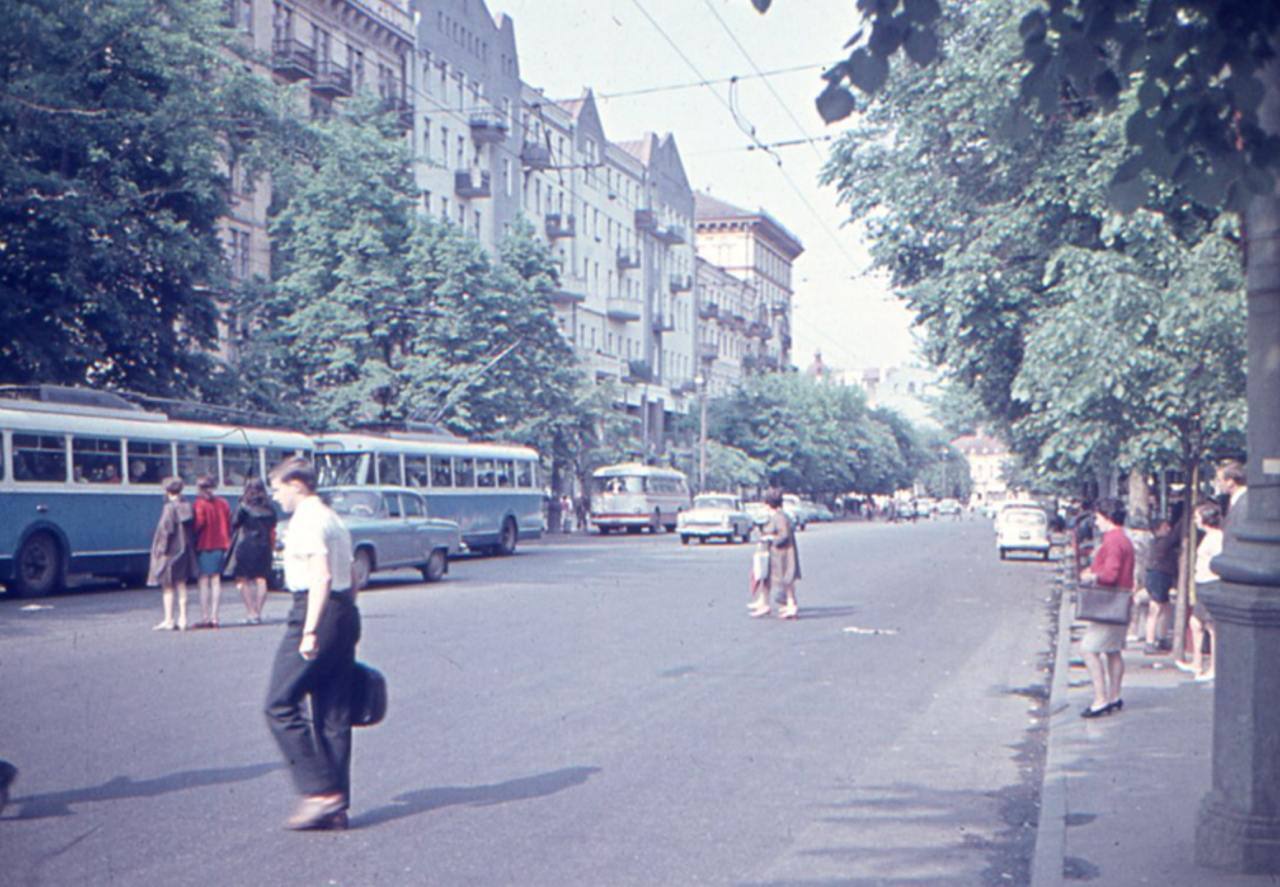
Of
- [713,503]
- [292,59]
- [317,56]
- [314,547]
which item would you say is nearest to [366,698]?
[314,547]

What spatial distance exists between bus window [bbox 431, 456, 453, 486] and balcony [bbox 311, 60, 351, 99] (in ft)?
68.5

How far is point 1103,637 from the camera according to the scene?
11.0 metres

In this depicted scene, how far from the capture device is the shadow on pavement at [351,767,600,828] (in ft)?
25.4

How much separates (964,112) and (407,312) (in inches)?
976

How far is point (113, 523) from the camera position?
2450 centimetres

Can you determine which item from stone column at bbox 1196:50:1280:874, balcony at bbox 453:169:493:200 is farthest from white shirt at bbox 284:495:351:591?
balcony at bbox 453:169:493:200

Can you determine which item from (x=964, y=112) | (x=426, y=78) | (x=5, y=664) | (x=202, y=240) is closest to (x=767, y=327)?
(x=426, y=78)

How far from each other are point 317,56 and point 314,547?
1915 inches

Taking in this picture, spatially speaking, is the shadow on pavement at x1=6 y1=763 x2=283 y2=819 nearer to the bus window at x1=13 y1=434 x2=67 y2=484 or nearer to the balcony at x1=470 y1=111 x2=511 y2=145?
the bus window at x1=13 y1=434 x2=67 y2=484

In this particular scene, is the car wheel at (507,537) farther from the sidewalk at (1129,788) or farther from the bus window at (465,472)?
the sidewalk at (1129,788)

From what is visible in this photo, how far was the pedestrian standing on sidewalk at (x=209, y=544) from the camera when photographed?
17.8m

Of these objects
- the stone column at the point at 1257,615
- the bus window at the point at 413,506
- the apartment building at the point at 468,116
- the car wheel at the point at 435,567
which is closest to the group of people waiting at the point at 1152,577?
the stone column at the point at 1257,615

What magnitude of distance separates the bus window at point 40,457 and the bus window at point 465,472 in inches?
570

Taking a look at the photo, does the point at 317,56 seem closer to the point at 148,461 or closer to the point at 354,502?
the point at 148,461
